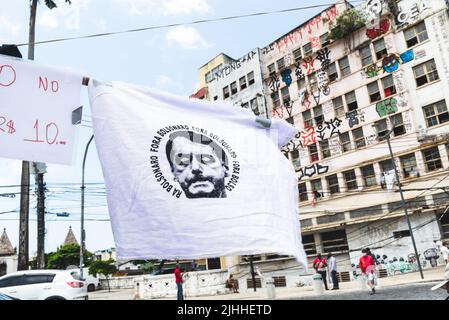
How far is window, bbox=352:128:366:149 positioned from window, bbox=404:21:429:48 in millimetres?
7223

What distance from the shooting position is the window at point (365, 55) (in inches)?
1237


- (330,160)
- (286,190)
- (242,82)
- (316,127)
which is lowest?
(286,190)

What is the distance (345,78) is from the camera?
32781mm

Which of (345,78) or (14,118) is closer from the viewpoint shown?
(14,118)

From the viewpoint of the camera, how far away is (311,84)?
35219mm

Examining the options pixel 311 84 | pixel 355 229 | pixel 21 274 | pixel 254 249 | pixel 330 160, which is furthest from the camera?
pixel 311 84

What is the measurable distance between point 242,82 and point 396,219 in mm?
20790

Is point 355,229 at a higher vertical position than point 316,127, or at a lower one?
lower

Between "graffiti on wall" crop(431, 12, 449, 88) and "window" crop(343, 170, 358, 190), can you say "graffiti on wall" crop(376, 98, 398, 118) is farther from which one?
"window" crop(343, 170, 358, 190)

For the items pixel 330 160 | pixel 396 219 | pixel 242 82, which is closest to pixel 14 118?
pixel 396 219

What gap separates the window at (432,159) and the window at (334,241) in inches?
311

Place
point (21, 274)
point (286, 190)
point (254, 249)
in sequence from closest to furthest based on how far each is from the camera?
point (254, 249), point (286, 190), point (21, 274)

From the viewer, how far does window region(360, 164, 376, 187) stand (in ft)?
97.3
